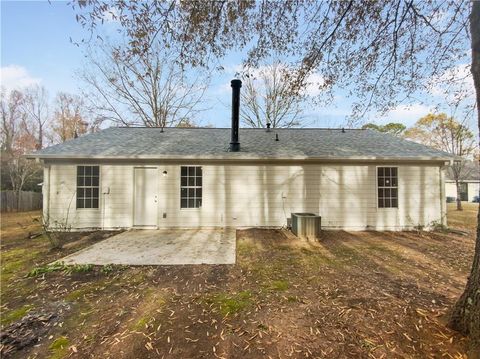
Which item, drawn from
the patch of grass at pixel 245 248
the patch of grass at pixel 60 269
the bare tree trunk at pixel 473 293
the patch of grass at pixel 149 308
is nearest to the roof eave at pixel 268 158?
the patch of grass at pixel 245 248

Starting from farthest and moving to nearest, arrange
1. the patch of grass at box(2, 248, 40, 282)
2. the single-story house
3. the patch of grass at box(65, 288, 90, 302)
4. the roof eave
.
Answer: the single-story house → the roof eave → the patch of grass at box(2, 248, 40, 282) → the patch of grass at box(65, 288, 90, 302)

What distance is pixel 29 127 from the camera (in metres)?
21.8

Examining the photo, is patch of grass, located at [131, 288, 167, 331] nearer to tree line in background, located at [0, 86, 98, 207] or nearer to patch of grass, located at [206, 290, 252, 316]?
patch of grass, located at [206, 290, 252, 316]

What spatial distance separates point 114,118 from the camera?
18578 millimetres

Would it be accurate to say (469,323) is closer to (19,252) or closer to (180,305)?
(180,305)

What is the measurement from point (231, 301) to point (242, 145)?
22.8 feet

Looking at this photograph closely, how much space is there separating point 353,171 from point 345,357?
286 inches

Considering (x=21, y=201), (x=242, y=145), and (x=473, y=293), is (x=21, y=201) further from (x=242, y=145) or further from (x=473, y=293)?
(x=473, y=293)

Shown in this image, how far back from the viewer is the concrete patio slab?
5.16m

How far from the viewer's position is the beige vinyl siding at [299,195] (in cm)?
848

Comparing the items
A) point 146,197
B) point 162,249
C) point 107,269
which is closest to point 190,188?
point 146,197

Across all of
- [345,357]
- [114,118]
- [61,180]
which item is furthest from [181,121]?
[345,357]

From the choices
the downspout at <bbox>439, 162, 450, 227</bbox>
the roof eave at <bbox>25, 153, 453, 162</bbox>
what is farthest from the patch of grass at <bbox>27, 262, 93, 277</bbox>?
the downspout at <bbox>439, 162, 450, 227</bbox>

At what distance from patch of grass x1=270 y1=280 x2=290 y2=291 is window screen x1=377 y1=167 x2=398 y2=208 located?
631 cm
